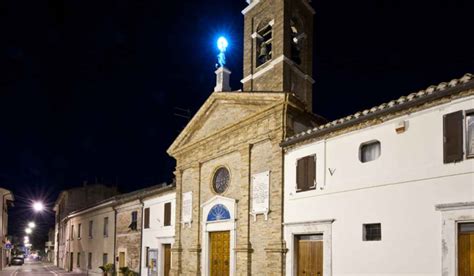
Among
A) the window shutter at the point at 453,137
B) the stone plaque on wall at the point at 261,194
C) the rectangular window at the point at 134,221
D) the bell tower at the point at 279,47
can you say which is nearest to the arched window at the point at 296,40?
the bell tower at the point at 279,47

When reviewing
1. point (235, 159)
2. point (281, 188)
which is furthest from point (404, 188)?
point (235, 159)

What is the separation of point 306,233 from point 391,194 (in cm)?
313

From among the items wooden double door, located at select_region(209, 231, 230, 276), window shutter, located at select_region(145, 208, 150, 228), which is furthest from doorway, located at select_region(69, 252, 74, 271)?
wooden double door, located at select_region(209, 231, 230, 276)

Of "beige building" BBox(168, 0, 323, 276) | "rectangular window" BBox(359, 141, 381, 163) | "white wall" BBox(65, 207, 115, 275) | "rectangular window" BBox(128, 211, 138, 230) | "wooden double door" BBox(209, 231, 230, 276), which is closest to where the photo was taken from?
"rectangular window" BBox(359, 141, 381, 163)

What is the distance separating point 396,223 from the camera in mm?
9500

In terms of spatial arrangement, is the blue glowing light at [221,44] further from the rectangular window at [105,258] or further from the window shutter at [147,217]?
the rectangular window at [105,258]

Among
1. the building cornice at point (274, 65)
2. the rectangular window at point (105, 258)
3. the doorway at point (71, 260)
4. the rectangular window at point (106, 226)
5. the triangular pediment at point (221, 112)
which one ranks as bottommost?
the doorway at point (71, 260)

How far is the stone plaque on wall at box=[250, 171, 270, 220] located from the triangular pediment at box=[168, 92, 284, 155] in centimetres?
229

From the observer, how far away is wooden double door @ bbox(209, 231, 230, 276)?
15266mm

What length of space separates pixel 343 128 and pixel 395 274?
3857 mm

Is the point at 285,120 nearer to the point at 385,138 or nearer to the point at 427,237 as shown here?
the point at 385,138

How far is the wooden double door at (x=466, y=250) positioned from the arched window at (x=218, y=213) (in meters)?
8.46

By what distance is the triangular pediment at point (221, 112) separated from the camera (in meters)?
14.7

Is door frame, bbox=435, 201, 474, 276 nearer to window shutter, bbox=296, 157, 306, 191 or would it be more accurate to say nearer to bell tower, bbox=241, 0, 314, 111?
window shutter, bbox=296, 157, 306, 191
